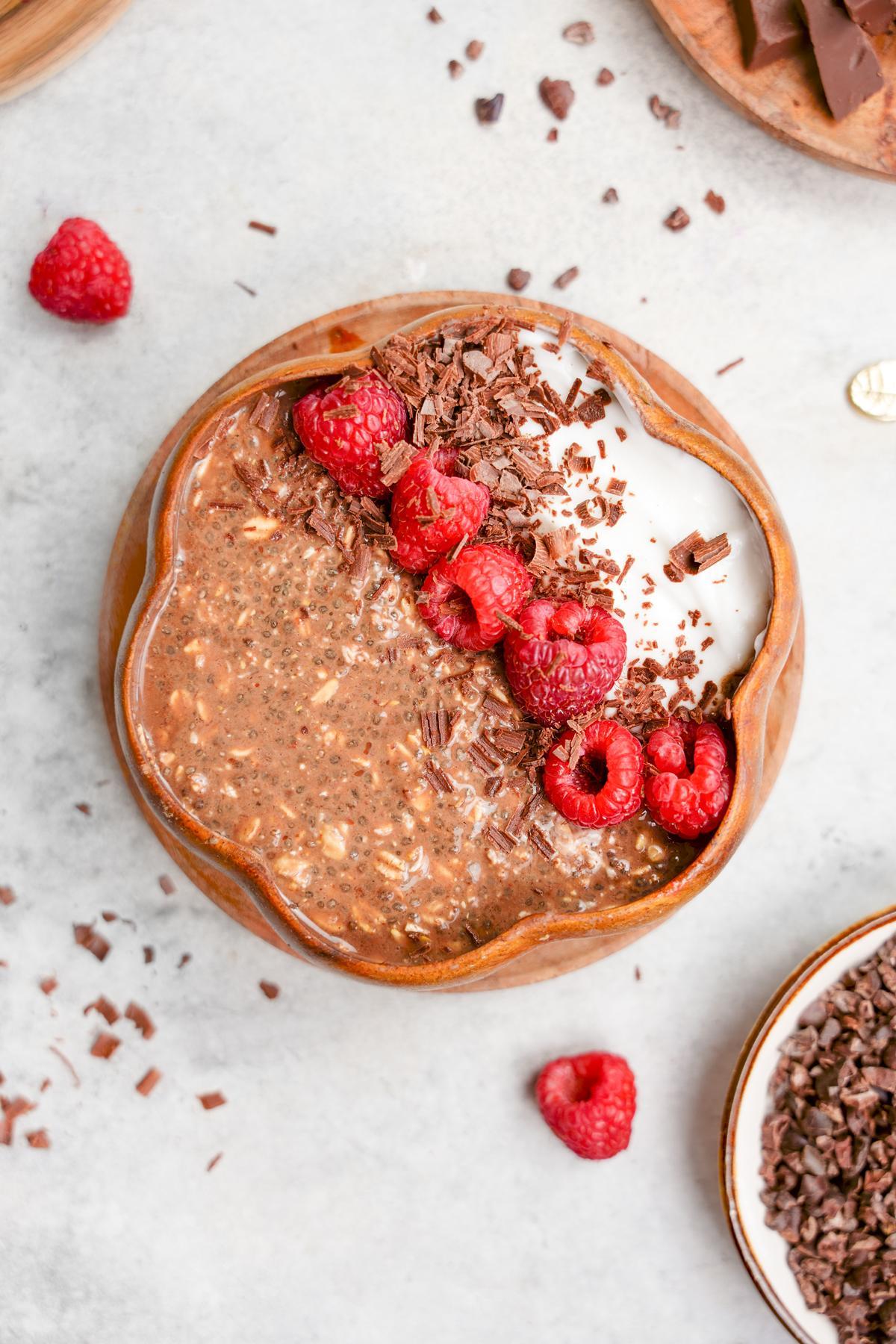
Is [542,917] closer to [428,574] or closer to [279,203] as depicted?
[428,574]

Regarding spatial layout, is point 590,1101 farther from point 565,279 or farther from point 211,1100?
point 565,279

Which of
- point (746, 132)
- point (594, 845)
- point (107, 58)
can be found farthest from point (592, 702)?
point (107, 58)

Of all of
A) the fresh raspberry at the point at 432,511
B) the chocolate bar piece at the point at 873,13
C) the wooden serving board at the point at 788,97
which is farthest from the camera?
the wooden serving board at the point at 788,97

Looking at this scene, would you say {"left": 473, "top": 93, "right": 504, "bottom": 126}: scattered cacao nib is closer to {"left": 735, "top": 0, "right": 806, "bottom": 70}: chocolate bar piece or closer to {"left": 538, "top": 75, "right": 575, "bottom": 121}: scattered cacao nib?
{"left": 538, "top": 75, "right": 575, "bottom": 121}: scattered cacao nib

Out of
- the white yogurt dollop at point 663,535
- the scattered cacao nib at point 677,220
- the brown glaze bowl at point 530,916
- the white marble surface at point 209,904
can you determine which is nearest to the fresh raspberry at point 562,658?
the white yogurt dollop at point 663,535

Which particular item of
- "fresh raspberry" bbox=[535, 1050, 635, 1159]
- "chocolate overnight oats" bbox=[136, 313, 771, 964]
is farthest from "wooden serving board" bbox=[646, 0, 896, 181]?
"fresh raspberry" bbox=[535, 1050, 635, 1159]

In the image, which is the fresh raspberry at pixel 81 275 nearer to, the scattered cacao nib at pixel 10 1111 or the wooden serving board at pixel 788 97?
the wooden serving board at pixel 788 97

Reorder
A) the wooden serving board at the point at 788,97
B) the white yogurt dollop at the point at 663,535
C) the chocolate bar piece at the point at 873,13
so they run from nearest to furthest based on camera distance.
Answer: the white yogurt dollop at the point at 663,535
the chocolate bar piece at the point at 873,13
the wooden serving board at the point at 788,97
